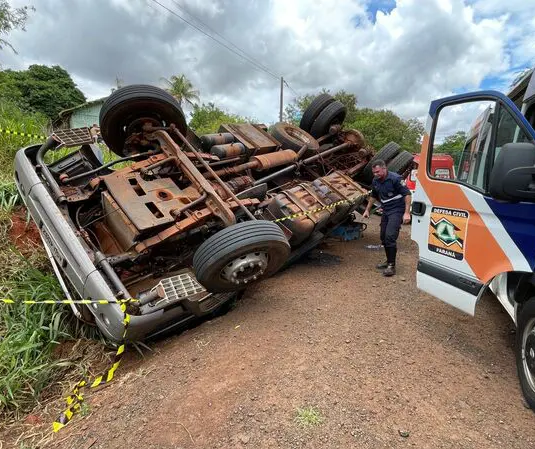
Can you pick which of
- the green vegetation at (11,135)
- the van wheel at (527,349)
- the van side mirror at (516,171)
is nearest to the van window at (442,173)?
the van side mirror at (516,171)

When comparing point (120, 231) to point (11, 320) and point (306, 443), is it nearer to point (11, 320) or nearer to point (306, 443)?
point (11, 320)

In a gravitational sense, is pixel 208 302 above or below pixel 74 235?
below

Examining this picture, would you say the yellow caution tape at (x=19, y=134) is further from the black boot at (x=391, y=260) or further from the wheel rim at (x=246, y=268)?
the black boot at (x=391, y=260)

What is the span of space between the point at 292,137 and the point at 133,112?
7.93ft

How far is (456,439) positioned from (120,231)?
288 centimetres

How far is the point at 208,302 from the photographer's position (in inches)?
130

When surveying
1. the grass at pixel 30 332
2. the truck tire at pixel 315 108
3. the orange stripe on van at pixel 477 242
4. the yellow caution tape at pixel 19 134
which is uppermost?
the yellow caution tape at pixel 19 134

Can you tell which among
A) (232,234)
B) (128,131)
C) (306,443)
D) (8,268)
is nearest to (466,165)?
(232,234)

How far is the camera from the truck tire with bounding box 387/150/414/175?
18.7ft

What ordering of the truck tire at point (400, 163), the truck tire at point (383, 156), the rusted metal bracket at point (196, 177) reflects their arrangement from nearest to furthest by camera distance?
the rusted metal bracket at point (196, 177) < the truck tire at point (400, 163) < the truck tire at point (383, 156)

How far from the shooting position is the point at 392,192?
496cm

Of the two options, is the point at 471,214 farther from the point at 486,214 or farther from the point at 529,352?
the point at 529,352

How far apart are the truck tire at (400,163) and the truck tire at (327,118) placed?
1131 millimetres

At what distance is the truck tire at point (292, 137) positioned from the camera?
5.43 meters
